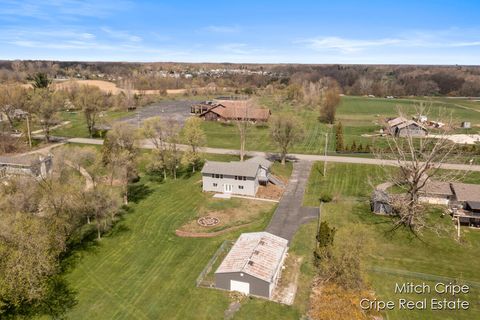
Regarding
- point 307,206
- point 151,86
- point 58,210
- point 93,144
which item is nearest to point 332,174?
point 307,206

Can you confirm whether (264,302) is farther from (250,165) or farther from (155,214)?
(250,165)

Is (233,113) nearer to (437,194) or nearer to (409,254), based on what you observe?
(437,194)

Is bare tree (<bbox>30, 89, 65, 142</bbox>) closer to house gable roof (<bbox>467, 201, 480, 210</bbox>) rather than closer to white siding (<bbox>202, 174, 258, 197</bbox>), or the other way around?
white siding (<bbox>202, 174, 258, 197</bbox>)

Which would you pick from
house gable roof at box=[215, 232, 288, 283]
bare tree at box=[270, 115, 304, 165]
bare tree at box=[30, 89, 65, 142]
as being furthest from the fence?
bare tree at box=[30, 89, 65, 142]

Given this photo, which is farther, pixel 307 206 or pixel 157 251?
pixel 307 206

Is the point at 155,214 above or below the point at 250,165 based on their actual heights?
below

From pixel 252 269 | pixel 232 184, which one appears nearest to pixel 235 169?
pixel 232 184

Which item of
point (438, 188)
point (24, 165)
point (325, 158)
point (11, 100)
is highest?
point (11, 100)

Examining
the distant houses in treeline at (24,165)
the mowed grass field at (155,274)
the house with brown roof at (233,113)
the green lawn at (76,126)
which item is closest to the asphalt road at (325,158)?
Result: the green lawn at (76,126)
